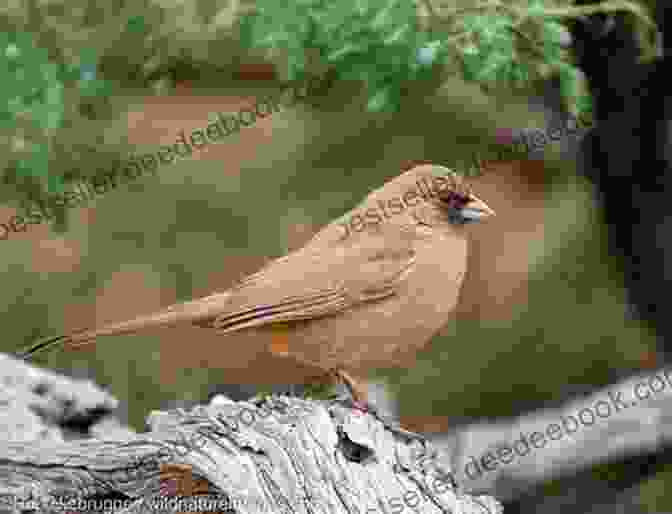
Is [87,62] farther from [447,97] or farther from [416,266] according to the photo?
[447,97]

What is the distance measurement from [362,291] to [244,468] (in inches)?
25.2

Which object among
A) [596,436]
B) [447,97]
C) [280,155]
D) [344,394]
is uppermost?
[280,155]

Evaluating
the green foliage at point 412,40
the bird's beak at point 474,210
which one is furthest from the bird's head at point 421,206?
the green foliage at point 412,40

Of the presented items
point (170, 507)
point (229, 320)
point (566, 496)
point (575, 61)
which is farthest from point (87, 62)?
point (566, 496)

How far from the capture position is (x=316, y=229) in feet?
25.0

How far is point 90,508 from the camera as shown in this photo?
434cm

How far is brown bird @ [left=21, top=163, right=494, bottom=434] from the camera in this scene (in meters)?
4.12

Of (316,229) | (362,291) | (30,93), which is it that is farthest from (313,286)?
(316,229)

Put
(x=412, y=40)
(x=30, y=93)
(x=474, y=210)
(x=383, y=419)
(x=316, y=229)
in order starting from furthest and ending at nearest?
(x=316, y=229), (x=30, y=93), (x=412, y=40), (x=474, y=210), (x=383, y=419)

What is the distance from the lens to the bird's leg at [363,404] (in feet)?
13.3

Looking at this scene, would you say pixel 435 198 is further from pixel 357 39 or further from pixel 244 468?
pixel 244 468

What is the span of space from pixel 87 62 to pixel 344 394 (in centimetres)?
156

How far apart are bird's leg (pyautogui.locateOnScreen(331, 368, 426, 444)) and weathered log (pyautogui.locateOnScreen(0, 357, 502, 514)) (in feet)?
0.10

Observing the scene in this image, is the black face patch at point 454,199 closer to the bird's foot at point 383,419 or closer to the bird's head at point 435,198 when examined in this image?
the bird's head at point 435,198
